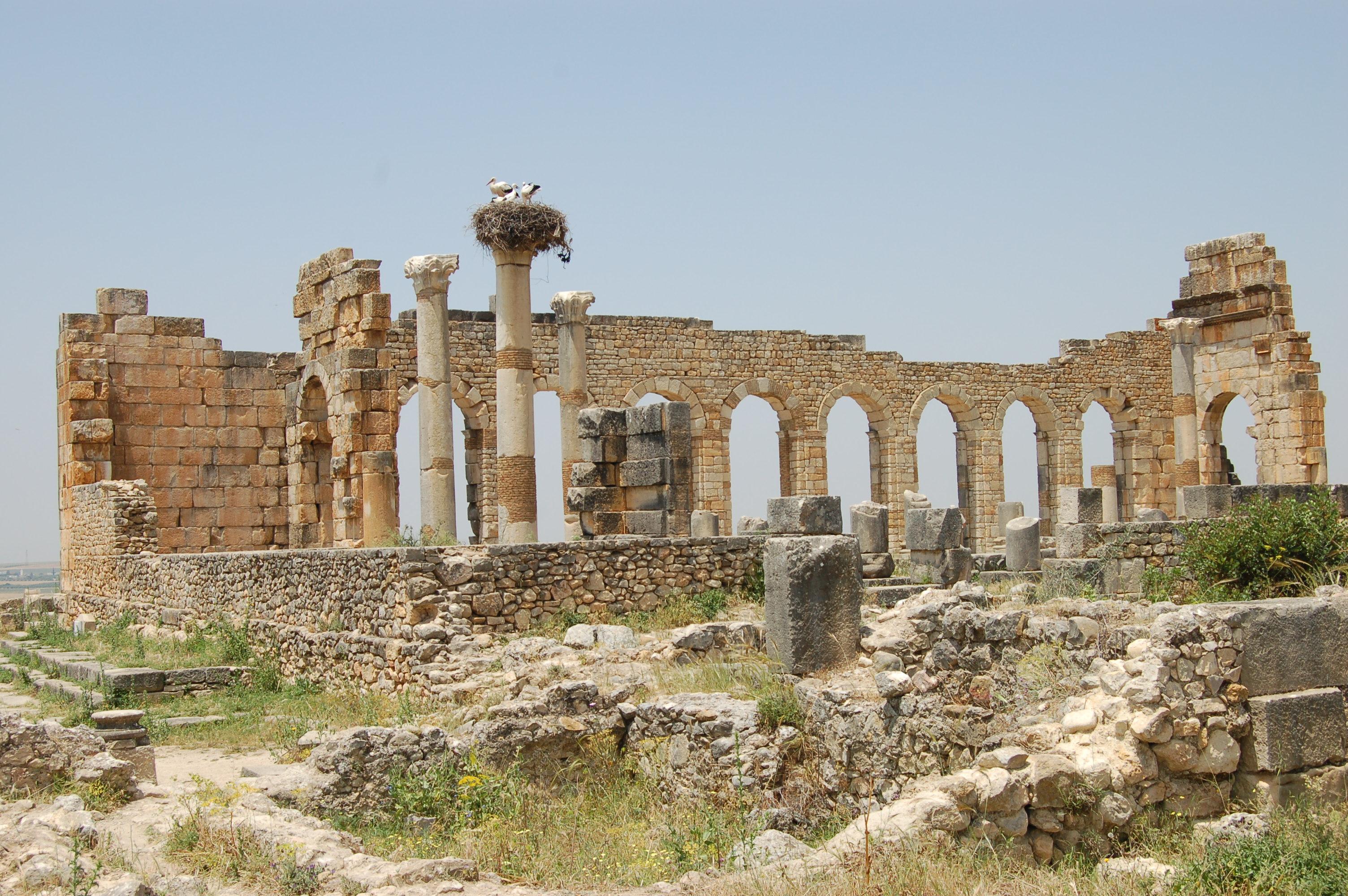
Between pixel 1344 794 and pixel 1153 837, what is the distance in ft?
3.83

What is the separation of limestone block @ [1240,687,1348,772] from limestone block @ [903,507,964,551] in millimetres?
6276

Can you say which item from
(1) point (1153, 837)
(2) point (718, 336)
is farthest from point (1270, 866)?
(2) point (718, 336)

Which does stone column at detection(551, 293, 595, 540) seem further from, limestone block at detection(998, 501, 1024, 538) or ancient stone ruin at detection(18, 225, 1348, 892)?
limestone block at detection(998, 501, 1024, 538)

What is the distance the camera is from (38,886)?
17.5 ft

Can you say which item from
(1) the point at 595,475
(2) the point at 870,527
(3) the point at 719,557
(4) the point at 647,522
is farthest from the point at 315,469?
(2) the point at 870,527

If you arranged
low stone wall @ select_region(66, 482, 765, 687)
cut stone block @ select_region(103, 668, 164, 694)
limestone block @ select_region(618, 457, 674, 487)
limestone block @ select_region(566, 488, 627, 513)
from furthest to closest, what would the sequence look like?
1. limestone block @ select_region(566, 488, 627, 513)
2. limestone block @ select_region(618, 457, 674, 487)
3. cut stone block @ select_region(103, 668, 164, 694)
4. low stone wall @ select_region(66, 482, 765, 687)

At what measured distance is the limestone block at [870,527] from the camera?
1353 cm

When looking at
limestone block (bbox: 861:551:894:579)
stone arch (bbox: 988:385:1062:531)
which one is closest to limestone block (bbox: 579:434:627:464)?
limestone block (bbox: 861:551:894:579)

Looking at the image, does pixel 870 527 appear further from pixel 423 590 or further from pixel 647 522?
pixel 423 590

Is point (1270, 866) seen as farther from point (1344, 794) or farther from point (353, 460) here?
point (353, 460)

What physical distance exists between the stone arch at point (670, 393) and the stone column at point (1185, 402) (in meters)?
8.54

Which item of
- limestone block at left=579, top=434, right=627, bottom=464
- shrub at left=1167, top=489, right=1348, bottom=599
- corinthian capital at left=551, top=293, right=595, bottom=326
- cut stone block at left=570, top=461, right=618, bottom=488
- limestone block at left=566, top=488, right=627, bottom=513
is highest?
corinthian capital at left=551, top=293, right=595, bottom=326

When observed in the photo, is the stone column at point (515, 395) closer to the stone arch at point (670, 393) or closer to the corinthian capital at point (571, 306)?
the corinthian capital at point (571, 306)

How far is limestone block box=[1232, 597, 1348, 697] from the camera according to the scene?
6.67 meters
